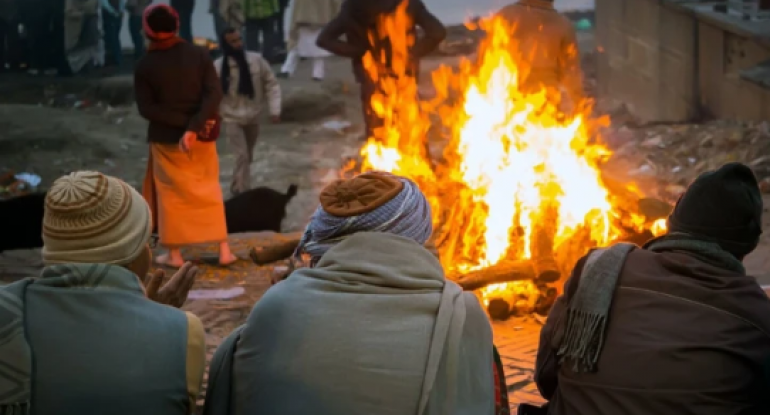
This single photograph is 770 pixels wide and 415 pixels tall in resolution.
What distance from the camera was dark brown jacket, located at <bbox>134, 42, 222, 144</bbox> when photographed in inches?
337

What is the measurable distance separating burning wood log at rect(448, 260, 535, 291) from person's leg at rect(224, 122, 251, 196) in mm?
4319

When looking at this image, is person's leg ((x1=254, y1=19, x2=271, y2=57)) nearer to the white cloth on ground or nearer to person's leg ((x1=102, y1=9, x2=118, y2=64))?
the white cloth on ground

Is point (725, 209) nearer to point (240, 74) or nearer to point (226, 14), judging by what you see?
point (240, 74)

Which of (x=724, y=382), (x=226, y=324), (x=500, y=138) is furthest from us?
(x=500, y=138)

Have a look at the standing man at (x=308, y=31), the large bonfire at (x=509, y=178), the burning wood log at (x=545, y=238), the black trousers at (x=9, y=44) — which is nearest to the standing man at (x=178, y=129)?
the large bonfire at (x=509, y=178)

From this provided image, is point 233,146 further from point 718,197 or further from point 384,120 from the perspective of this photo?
point 718,197

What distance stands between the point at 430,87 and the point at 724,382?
387 inches

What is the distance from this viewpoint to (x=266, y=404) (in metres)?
3.37

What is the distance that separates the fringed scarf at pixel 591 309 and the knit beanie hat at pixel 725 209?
0.79ft

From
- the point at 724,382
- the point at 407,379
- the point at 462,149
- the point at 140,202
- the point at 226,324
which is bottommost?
the point at 226,324

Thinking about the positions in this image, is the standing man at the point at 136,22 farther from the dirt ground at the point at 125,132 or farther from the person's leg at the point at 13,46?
the person's leg at the point at 13,46

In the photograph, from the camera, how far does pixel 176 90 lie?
8602mm

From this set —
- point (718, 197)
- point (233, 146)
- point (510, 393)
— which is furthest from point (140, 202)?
point (233, 146)

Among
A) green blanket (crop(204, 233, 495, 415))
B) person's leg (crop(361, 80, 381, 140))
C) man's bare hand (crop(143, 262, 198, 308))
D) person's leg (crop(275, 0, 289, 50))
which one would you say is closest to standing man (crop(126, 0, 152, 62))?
person's leg (crop(275, 0, 289, 50))
